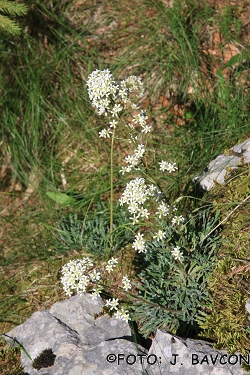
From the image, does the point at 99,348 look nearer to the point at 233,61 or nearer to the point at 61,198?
the point at 61,198

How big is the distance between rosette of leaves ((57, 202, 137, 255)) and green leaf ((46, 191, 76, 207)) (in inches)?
7.0

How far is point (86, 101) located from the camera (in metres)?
4.63

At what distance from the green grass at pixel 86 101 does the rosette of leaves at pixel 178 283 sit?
0.79m

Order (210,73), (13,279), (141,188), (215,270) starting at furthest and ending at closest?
1. (210,73)
2. (13,279)
3. (215,270)
4. (141,188)

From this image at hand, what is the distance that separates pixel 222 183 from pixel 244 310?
3.42ft

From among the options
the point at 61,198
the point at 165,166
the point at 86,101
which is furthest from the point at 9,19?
the point at 165,166

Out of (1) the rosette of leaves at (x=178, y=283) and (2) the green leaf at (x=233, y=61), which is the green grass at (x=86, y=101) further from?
(1) the rosette of leaves at (x=178, y=283)

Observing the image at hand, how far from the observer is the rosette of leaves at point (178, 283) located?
2.99 metres

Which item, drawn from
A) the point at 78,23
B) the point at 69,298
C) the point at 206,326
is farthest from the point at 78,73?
the point at 206,326

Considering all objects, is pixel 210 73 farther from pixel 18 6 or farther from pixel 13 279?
pixel 13 279

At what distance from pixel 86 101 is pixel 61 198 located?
1.03 metres

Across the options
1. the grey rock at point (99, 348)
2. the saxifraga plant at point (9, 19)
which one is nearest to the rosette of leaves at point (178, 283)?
the grey rock at point (99, 348)

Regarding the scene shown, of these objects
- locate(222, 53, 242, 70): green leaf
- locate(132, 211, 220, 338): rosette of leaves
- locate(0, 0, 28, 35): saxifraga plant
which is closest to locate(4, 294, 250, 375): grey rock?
locate(132, 211, 220, 338): rosette of leaves

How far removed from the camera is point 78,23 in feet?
16.5
